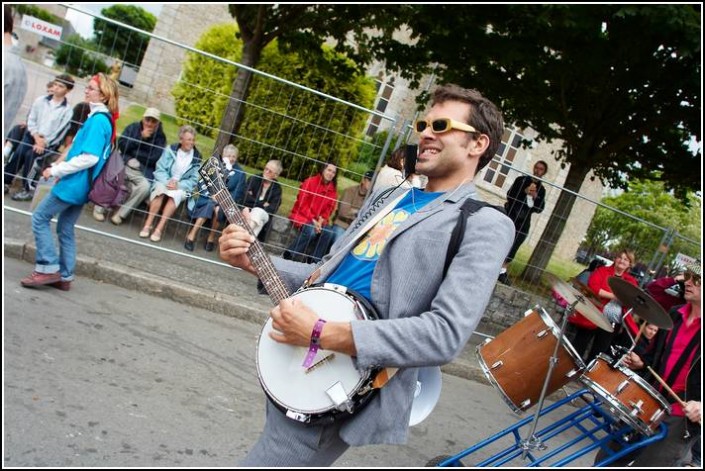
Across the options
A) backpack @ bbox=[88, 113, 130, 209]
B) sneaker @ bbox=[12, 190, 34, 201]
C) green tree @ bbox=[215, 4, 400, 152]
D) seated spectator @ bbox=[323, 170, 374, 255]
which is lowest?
sneaker @ bbox=[12, 190, 34, 201]

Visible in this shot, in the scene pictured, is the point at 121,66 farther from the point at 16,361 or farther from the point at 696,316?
the point at 696,316

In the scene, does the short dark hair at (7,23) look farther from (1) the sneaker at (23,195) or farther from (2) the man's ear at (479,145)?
(2) the man's ear at (479,145)

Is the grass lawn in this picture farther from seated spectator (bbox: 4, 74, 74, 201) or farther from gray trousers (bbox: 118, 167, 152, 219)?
seated spectator (bbox: 4, 74, 74, 201)

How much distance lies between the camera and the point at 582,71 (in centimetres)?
1246

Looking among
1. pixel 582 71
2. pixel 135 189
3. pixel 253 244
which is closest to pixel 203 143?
pixel 135 189

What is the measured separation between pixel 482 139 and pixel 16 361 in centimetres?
363

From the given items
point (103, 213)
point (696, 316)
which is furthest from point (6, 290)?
point (696, 316)

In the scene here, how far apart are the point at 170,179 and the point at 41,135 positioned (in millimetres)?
1706

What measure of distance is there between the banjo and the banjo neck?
0.17m

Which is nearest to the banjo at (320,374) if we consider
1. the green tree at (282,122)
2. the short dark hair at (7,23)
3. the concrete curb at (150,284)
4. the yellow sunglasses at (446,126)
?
the yellow sunglasses at (446,126)

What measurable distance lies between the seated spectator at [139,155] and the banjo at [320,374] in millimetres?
6033

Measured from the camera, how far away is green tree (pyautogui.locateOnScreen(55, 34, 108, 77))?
715 centimetres

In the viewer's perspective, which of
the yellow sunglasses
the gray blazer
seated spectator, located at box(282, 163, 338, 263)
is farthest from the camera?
seated spectator, located at box(282, 163, 338, 263)

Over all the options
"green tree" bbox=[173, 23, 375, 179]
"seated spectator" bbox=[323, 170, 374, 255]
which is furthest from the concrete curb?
"green tree" bbox=[173, 23, 375, 179]
